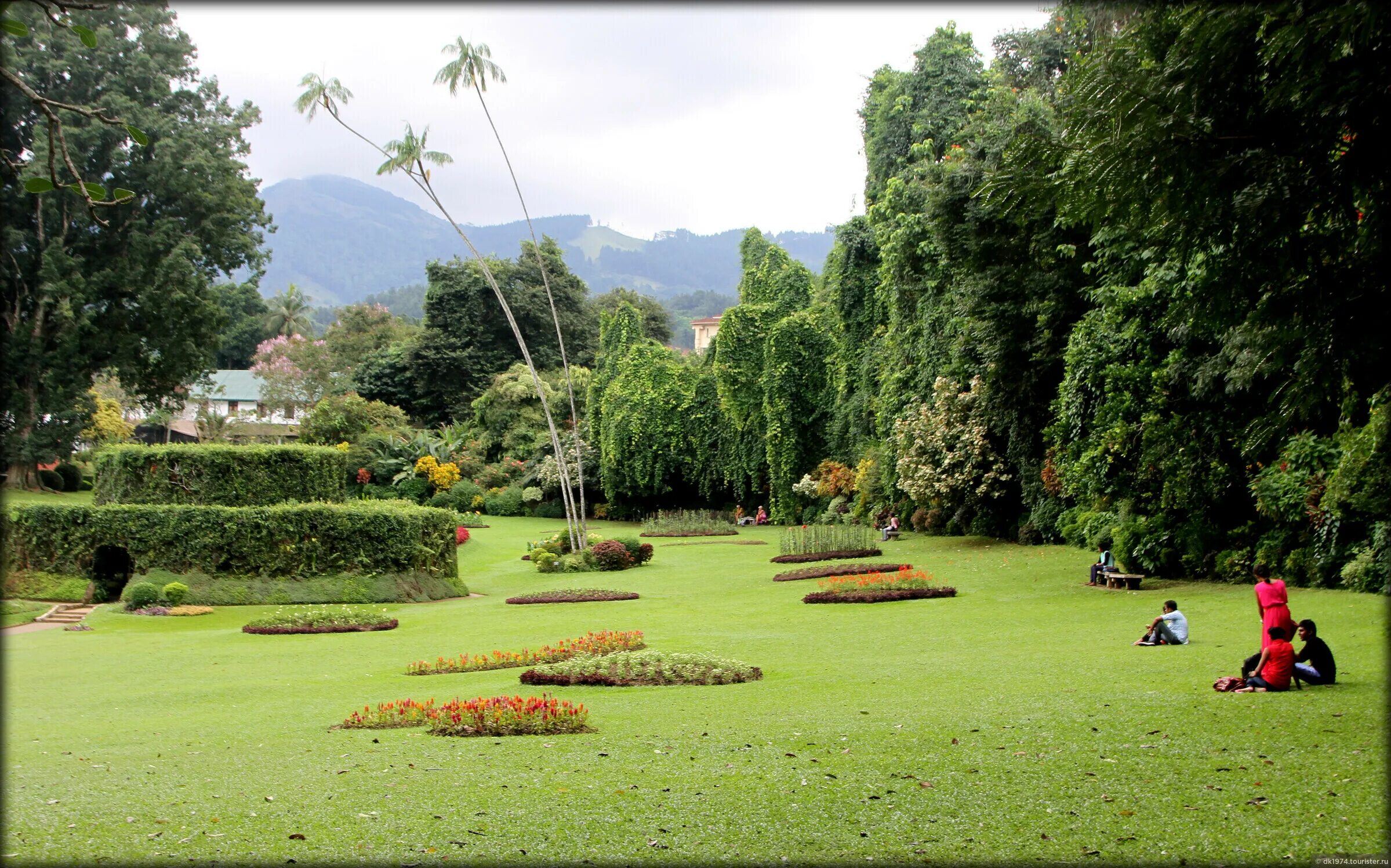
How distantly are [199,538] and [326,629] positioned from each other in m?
5.36

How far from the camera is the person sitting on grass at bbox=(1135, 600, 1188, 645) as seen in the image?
1138 centimetres

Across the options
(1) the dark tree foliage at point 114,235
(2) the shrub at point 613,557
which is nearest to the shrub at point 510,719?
(2) the shrub at point 613,557

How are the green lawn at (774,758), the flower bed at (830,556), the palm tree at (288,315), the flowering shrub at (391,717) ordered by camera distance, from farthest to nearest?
the palm tree at (288,315) → the flower bed at (830,556) → the flowering shrub at (391,717) → the green lawn at (774,758)

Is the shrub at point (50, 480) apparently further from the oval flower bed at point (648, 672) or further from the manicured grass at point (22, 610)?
the oval flower bed at point (648, 672)

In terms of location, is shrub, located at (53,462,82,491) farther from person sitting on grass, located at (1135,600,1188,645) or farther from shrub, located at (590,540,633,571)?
person sitting on grass, located at (1135,600,1188,645)

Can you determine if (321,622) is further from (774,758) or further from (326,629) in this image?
(774,758)

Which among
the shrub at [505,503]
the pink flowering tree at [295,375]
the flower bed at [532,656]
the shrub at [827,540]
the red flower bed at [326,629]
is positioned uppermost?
the pink flowering tree at [295,375]

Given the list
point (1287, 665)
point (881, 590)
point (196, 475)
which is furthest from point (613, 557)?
point (1287, 665)

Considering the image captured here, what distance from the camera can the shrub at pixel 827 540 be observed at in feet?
85.3

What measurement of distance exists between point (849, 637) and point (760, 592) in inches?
243

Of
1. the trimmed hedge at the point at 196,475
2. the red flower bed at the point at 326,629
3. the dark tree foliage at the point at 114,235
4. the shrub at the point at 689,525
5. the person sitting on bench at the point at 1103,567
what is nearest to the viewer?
the red flower bed at the point at 326,629

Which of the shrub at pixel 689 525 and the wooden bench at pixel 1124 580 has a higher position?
the shrub at pixel 689 525

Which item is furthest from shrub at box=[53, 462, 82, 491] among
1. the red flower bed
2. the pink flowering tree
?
the red flower bed

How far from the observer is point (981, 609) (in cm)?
1584
